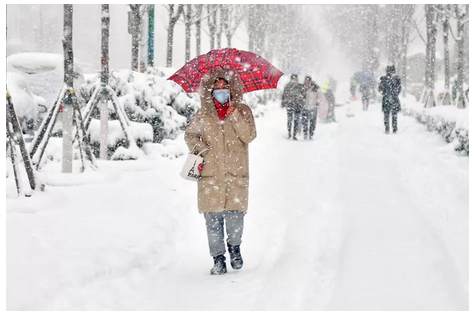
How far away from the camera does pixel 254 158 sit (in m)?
13.0

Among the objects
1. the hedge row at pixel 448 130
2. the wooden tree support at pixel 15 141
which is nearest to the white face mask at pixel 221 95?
the wooden tree support at pixel 15 141

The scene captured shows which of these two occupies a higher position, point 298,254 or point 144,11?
point 144,11

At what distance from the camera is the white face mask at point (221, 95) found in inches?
195

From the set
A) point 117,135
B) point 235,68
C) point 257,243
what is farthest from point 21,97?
point 235,68

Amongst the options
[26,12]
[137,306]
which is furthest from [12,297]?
[26,12]

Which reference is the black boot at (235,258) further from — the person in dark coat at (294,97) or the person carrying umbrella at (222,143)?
the person in dark coat at (294,97)

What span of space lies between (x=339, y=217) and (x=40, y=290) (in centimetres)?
402

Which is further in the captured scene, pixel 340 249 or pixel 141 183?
pixel 141 183

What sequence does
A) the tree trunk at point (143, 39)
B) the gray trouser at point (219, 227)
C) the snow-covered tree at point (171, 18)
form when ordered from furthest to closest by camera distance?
the snow-covered tree at point (171, 18) → the tree trunk at point (143, 39) → the gray trouser at point (219, 227)

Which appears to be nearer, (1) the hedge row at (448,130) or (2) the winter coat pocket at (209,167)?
(2) the winter coat pocket at (209,167)

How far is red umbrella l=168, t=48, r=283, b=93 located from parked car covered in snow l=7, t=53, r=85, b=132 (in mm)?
10049

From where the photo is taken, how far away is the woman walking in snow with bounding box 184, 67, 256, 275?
16.3ft

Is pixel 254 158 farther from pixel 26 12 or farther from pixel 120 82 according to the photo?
pixel 26 12

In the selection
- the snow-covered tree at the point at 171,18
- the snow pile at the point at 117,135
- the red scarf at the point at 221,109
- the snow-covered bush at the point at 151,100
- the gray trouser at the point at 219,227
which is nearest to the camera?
the red scarf at the point at 221,109
